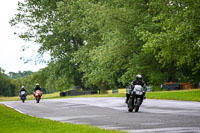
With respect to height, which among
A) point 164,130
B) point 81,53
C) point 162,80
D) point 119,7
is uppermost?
point 119,7

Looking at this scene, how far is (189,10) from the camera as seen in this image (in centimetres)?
3866

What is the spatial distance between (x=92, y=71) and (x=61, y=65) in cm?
955

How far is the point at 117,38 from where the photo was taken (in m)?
49.5

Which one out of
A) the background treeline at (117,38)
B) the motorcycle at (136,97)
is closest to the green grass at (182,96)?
the background treeline at (117,38)

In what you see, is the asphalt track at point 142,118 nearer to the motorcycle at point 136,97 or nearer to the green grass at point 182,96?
the motorcycle at point 136,97

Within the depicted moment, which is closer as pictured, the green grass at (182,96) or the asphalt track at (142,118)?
the asphalt track at (142,118)

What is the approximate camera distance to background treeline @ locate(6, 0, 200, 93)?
4072 centimetres

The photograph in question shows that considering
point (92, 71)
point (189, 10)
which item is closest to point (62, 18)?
point (92, 71)

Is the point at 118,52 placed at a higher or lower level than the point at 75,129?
Result: higher

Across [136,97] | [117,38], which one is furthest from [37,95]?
[136,97]

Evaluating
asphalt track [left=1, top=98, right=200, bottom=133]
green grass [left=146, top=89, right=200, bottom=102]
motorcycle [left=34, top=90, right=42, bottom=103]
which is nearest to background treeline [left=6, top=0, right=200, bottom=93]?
green grass [left=146, top=89, right=200, bottom=102]

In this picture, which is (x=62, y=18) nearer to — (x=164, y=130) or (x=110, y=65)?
(x=110, y=65)

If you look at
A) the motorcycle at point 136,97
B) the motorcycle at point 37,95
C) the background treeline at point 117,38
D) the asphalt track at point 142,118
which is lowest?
the asphalt track at point 142,118

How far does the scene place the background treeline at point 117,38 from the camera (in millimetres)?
40719
